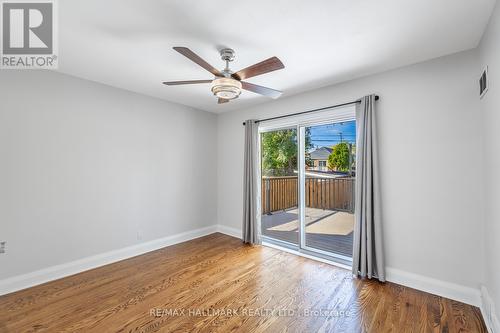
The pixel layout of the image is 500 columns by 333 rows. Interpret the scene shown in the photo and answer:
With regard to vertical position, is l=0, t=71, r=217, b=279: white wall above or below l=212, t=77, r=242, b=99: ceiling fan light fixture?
below

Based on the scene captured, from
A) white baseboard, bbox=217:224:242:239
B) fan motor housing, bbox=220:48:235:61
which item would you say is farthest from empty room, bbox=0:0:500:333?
white baseboard, bbox=217:224:242:239

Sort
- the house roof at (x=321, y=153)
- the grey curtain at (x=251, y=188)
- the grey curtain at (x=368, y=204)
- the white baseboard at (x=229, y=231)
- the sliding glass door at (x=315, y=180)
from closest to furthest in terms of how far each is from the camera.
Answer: the grey curtain at (x=368, y=204), the sliding glass door at (x=315, y=180), the house roof at (x=321, y=153), the grey curtain at (x=251, y=188), the white baseboard at (x=229, y=231)

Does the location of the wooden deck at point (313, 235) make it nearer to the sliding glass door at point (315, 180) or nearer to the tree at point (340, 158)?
the sliding glass door at point (315, 180)

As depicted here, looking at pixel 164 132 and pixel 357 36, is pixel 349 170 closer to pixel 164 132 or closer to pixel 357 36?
pixel 357 36

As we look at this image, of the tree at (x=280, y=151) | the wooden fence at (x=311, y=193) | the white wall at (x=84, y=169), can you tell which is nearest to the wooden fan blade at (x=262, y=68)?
the tree at (x=280, y=151)

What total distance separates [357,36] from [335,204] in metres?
2.35

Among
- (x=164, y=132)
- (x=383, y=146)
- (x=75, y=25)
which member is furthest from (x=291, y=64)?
(x=164, y=132)

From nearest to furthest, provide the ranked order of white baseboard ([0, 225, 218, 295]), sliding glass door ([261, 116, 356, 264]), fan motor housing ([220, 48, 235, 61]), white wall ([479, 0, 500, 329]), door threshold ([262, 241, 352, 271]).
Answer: white wall ([479, 0, 500, 329]), fan motor housing ([220, 48, 235, 61]), white baseboard ([0, 225, 218, 295]), door threshold ([262, 241, 352, 271]), sliding glass door ([261, 116, 356, 264])

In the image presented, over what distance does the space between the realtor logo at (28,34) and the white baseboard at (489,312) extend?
4092mm

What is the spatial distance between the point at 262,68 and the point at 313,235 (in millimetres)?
2927

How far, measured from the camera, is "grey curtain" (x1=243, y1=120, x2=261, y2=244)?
392 centimetres

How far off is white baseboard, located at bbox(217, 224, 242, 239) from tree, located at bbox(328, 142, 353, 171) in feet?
7.09

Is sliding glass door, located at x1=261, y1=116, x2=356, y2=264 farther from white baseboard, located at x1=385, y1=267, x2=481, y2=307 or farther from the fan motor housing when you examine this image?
the fan motor housing

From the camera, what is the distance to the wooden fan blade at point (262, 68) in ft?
5.94
